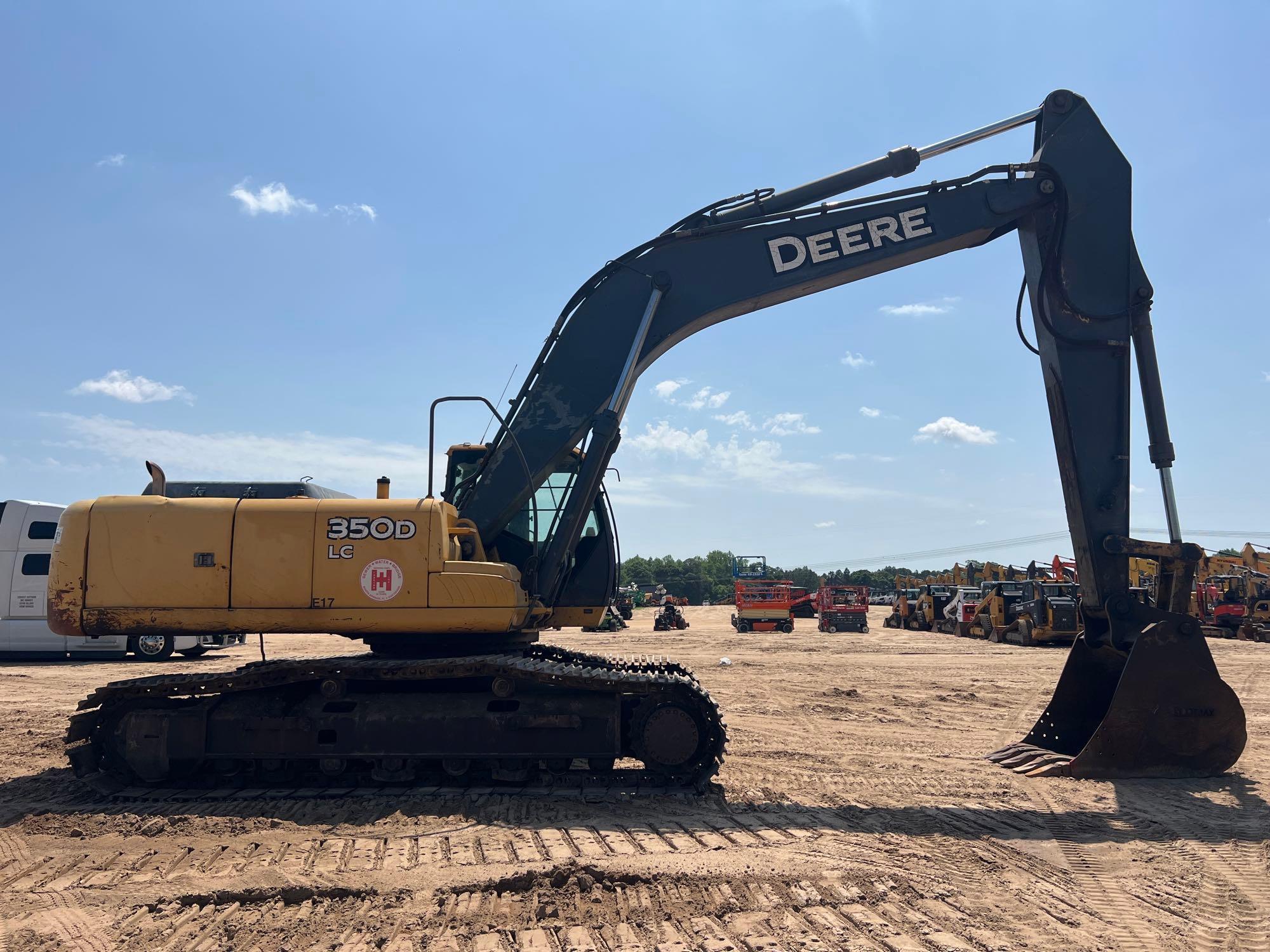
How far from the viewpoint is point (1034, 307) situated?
8.25 meters

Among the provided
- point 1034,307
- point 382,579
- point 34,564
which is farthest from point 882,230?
point 34,564

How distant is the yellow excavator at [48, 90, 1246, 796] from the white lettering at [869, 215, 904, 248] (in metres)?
0.03

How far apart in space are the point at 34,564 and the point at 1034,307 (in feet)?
68.2

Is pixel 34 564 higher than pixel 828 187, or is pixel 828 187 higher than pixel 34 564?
pixel 828 187

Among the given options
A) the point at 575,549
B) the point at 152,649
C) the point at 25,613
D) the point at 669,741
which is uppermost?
the point at 575,549

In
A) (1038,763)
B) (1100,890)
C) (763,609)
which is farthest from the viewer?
(763,609)

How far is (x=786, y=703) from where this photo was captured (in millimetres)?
12008

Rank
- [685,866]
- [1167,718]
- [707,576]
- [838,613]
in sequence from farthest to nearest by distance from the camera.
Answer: [707,576]
[838,613]
[1167,718]
[685,866]

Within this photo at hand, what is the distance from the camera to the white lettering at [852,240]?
798cm

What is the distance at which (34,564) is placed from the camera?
18609 millimetres

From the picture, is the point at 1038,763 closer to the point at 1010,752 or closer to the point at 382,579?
the point at 1010,752

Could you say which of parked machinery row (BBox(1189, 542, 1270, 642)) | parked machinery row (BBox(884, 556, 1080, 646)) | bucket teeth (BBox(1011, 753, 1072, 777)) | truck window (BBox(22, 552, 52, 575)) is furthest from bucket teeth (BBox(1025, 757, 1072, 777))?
parked machinery row (BBox(1189, 542, 1270, 642))

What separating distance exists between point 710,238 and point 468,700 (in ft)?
16.0

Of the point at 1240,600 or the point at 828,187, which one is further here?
the point at 1240,600
